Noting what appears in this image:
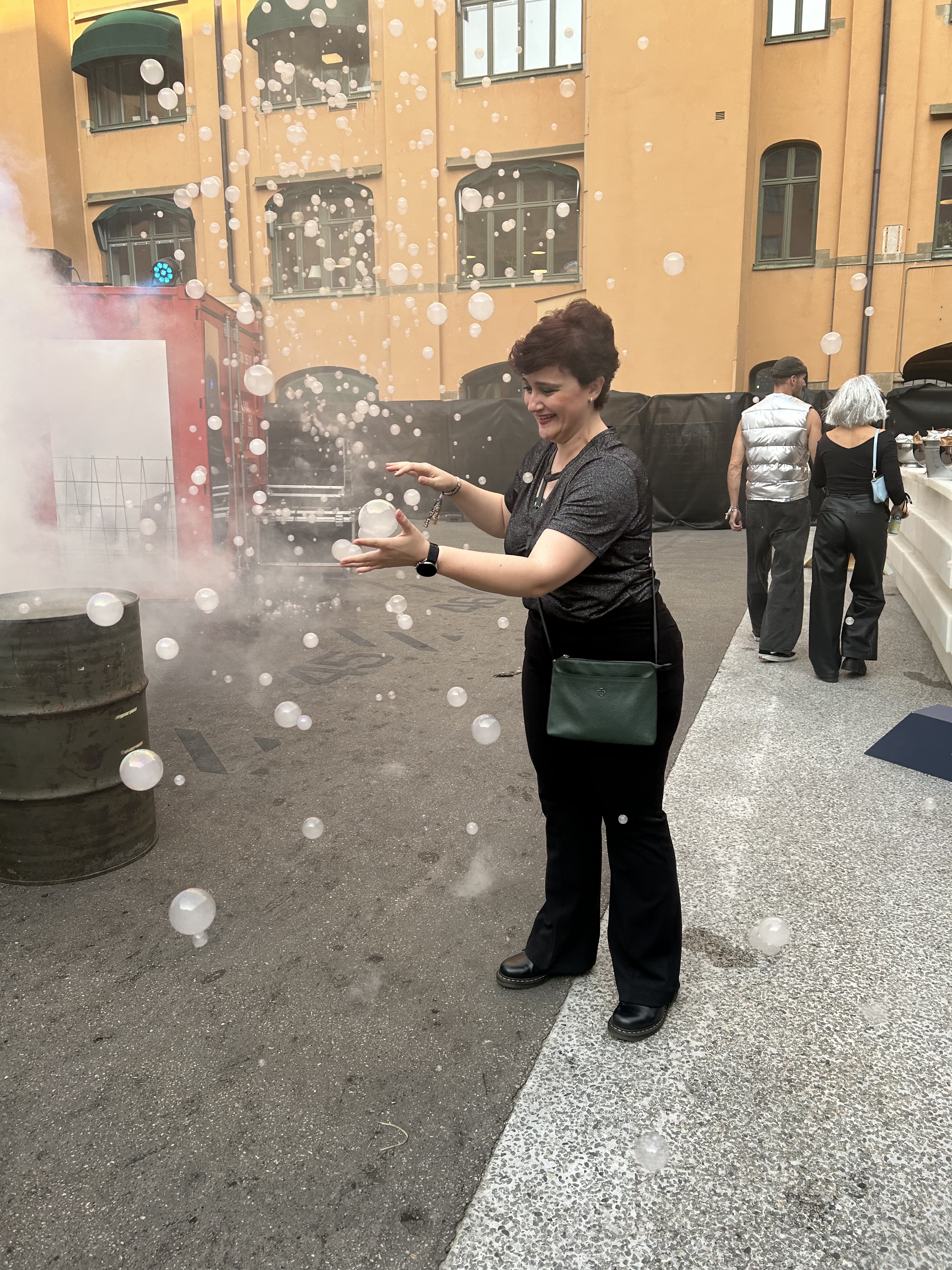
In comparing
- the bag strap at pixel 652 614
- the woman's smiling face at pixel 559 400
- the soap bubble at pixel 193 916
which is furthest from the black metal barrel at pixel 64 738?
the woman's smiling face at pixel 559 400

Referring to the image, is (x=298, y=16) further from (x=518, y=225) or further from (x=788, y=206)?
(x=788, y=206)

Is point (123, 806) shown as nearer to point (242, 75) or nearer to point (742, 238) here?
point (742, 238)

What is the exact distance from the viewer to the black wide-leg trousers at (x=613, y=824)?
7.27 ft

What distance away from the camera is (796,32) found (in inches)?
637

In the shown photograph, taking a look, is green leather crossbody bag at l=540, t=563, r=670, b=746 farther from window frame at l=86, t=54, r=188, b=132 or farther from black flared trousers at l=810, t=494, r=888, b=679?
window frame at l=86, t=54, r=188, b=132

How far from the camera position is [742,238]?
1579cm

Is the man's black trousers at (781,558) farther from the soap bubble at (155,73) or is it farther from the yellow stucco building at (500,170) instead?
the soap bubble at (155,73)

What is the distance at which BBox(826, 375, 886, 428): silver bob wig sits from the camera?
17.2 ft

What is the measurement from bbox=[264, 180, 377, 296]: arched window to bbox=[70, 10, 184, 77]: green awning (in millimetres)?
3655

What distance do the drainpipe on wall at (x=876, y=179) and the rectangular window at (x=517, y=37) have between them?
17.6 ft

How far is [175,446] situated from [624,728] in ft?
24.3

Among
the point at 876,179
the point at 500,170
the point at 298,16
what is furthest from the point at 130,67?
the point at 876,179

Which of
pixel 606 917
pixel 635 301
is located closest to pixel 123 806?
pixel 606 917

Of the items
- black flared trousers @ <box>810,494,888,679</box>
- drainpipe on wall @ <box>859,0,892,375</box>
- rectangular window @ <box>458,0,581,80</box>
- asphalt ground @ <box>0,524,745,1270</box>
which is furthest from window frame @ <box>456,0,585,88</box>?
asphalt ground @ <box>0,524,745,1270</box>
